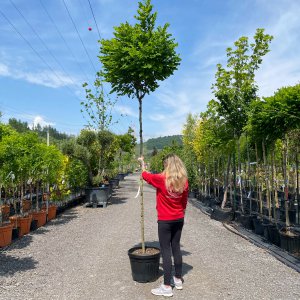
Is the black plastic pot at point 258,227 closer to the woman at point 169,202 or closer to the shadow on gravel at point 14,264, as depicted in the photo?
the woman at point 169,202

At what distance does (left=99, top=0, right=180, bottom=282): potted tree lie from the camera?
482cm

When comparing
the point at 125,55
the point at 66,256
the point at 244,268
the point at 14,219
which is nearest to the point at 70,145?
the point at 14,219

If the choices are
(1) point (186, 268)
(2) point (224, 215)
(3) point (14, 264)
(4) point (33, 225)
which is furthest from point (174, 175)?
(2) point (224, 215)

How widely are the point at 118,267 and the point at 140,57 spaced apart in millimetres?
3078

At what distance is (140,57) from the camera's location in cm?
476

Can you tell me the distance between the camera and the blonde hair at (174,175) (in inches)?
154

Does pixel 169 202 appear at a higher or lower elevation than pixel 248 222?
higher

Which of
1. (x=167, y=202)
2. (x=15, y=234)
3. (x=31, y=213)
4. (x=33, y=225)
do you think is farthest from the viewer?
(x=31, y=213)

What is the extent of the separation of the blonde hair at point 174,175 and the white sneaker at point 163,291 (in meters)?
1.11

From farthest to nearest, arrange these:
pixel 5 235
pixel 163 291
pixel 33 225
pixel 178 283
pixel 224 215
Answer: pixel 224 215 → pixel 33 225 → pixel 5 235 → pixel 178 283 → pixel 163 291

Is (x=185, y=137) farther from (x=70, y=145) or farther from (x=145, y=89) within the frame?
(x=145, y=89)

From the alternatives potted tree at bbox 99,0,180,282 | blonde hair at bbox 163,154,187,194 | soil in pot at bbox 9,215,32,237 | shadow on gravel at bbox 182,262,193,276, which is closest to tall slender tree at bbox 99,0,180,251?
potted tree at bbox 99,0,180,282

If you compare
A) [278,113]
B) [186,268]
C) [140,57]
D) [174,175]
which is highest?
[140,57]

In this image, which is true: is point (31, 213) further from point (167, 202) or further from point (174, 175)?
point (174, 175)
